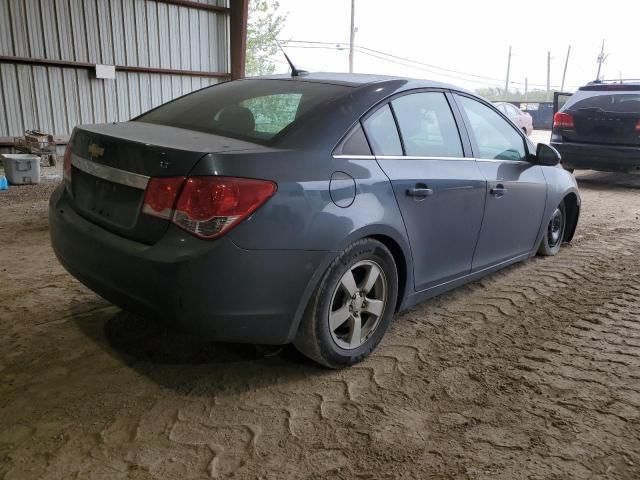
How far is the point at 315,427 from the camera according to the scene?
232 cm

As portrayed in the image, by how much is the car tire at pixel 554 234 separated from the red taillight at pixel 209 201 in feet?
11.0

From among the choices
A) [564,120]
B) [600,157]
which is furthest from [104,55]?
[600,157]

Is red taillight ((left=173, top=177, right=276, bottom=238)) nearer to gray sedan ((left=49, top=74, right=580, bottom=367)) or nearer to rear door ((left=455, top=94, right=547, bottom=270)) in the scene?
gray sedan ((left=49, top=74, right=580, bottom=367))

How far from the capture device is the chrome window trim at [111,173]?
7.73 ft

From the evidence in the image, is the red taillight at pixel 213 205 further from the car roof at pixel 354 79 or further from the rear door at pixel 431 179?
the car roof at pixel 354 79

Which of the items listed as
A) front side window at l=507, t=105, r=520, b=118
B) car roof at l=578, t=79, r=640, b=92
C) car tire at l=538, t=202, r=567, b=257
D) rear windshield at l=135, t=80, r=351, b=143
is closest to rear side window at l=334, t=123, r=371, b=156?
rear windshield at l=135, t=80, r=351, b=143

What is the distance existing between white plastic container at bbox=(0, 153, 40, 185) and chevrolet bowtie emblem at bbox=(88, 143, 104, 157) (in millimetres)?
6386

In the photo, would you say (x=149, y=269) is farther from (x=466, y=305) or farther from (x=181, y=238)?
(x=466, y=305)

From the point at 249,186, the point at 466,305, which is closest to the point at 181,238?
the point at 249,186

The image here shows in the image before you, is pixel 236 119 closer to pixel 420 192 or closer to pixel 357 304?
pixel 420 192

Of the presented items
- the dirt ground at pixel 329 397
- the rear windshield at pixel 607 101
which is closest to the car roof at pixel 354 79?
the dirt ground at pixel 329 397

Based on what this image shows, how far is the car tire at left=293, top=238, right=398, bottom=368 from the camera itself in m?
2.57

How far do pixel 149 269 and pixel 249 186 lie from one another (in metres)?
0.55

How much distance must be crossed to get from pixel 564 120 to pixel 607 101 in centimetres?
68
